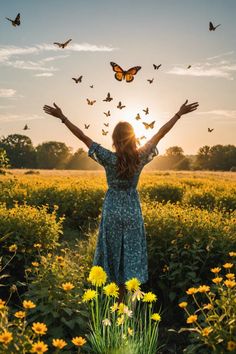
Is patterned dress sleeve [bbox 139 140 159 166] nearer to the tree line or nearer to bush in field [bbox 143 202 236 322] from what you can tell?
bush in field [bbox 143 202 236 322]

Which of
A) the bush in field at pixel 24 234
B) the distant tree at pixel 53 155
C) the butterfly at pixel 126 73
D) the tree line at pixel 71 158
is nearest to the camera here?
the butterfly at pixel 126 73

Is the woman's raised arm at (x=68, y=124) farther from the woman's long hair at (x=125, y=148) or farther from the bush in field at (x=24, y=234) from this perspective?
the bush in field at (x=24, y=234)

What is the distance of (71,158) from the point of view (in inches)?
2876

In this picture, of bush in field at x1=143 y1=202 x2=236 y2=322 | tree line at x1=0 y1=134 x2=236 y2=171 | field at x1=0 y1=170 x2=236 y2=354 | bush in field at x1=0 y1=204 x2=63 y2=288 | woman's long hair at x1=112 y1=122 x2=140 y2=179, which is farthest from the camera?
tree line at x1=0 y1=134 x2=236 y2=171

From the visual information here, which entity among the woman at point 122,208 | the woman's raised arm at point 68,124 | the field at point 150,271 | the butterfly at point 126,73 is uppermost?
the butterfly at point 126,73

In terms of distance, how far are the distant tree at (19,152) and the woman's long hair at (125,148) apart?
60506 millimetres

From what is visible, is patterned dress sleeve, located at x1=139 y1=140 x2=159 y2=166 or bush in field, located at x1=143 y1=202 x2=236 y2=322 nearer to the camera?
patterned dress sleeve, located at x1=139 y1=140 x2=159 y2=166

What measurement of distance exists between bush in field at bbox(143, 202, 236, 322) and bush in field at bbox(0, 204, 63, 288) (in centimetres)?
169

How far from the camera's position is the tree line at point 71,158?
65188mm

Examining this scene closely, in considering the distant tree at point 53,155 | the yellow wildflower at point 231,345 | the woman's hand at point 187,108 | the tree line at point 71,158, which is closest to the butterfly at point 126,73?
the woman's hand at point 187,108

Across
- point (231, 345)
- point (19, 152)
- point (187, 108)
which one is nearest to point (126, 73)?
point (187, 108)

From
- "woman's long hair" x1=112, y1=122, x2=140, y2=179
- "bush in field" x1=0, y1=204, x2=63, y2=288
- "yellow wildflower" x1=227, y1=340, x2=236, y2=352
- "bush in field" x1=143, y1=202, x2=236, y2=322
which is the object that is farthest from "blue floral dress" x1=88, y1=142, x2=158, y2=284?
"yellow wildflower" x1=227, y1=340, x2=236, y2=352

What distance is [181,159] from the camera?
247ft

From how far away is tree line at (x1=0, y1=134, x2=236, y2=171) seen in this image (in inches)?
2566
